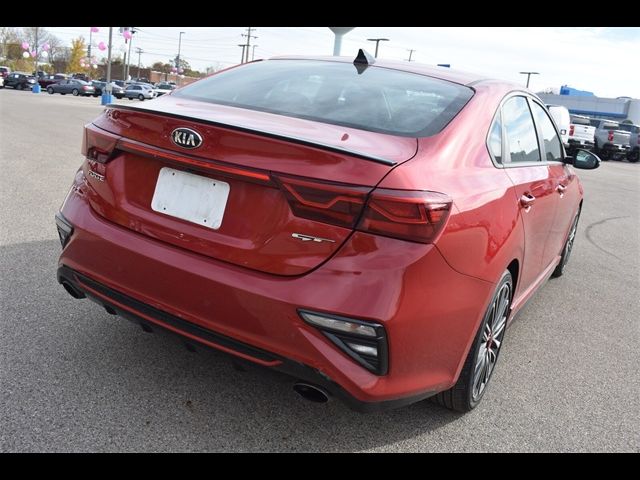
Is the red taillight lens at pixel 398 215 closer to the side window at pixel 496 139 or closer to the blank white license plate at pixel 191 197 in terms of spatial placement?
the blank white license plate at pixel 191 197

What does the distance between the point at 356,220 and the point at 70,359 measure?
1800 millimetres

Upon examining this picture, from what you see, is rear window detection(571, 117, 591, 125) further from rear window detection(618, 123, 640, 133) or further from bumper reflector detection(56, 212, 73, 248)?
bumper reflector detection(56, 212, 73, 248)

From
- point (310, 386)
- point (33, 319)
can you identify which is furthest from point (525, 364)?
point (33, 319)

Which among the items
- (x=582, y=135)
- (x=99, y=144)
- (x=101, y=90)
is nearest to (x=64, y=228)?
(x=99, y=144)

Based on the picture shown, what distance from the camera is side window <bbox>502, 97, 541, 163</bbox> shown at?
3.19m

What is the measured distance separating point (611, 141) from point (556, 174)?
26.5 meters

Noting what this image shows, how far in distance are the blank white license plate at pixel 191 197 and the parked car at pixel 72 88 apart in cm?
5248

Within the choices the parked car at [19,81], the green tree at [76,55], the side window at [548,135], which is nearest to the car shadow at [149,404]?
the side window at [548,135]

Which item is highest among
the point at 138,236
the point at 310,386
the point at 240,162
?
the point at 240,162

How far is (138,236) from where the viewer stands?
7.98 ft

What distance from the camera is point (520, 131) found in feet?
11.3

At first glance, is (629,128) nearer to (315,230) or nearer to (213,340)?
(315,230)
